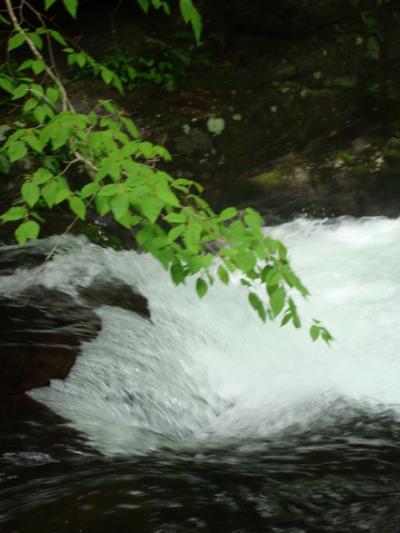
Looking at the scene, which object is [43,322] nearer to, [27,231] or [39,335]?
[39,335]

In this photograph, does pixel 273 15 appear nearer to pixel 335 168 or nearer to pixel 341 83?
pixel 341 83

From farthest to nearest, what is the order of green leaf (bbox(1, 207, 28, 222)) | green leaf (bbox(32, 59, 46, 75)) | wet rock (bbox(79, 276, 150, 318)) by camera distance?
1. wet rock (bbox(79, 276, 150, 318))
2. green leaf (bbox(32, 59, 46, 75))
3. green leaf (bbox(1, 207, 28, 222))

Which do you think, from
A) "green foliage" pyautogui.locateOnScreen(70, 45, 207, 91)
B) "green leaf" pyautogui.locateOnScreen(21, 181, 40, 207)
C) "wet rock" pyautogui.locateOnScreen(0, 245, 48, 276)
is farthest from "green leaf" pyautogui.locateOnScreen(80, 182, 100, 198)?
"green foliage" pyautogui.locateOnScreen(70, 45, 207, 91)

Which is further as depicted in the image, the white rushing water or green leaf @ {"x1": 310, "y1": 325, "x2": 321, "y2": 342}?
the white rushing water

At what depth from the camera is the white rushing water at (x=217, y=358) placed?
9.66ft

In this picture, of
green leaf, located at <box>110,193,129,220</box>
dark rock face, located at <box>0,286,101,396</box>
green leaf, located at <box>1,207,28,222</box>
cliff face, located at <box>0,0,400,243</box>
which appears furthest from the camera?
cliff face, located at <box>0,0,400,243</box>

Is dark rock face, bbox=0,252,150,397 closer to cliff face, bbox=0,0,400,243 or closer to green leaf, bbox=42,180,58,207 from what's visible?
green leaf, bbox=42,180,58,207

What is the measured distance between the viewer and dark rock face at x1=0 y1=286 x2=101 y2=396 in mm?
2895

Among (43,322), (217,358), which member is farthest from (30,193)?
(217,358)

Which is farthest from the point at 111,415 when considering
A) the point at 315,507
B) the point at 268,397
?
the point at 315,507

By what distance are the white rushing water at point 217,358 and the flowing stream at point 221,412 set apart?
11 millimetres

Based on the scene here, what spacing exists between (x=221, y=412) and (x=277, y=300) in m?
1.75

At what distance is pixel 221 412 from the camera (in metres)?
3.31

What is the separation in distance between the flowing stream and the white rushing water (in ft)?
0.04
